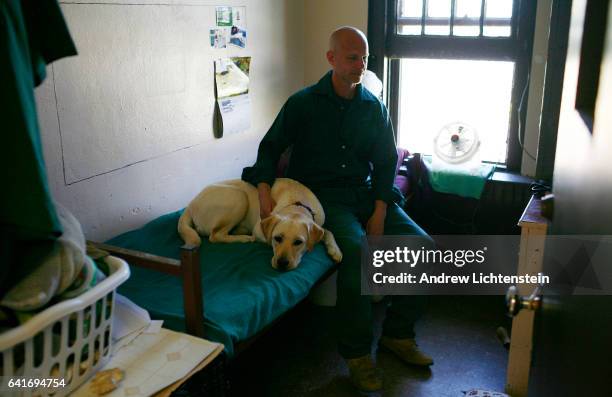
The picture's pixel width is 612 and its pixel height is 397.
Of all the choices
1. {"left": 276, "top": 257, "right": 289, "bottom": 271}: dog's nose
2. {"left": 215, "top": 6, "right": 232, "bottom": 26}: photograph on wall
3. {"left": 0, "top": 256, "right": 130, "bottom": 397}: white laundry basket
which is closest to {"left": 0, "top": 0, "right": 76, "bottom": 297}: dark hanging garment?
{"left": 0, "top": 256, "right": 130, "bottom": 397}: white laundry basket

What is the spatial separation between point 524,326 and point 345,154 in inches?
44.7

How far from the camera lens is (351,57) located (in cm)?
277

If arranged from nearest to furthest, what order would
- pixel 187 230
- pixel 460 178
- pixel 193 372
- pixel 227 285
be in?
1. pixel 193 372
2. pixel 227 285
3. pixel 187 230
4. pixel 460 178

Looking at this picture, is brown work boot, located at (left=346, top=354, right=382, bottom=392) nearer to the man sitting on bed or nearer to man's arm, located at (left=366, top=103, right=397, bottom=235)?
the man sitting on bed

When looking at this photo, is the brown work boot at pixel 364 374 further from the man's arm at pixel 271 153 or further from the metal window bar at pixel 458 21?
the metal window bar at pixel 458 21

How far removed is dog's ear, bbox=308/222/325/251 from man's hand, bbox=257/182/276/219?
0.94ft

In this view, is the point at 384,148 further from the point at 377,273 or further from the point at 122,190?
the point at 122,190

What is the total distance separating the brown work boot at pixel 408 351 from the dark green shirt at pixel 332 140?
68cm

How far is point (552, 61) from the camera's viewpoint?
306cm

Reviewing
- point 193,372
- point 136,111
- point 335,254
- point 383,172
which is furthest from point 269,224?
point 193,372

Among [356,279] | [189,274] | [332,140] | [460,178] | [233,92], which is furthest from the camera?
[460,178]

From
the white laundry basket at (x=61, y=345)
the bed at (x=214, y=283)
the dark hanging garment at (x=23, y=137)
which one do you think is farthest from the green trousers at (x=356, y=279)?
the dark hanging garment at (x=23, y=137)

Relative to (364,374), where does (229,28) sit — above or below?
above

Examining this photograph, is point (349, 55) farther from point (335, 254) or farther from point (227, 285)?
point (227, 285)
